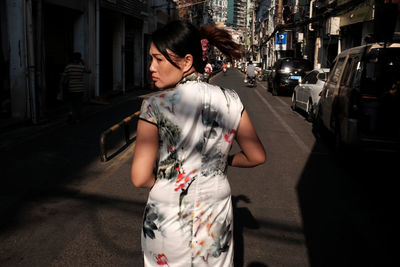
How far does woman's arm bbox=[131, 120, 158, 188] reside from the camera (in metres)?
1.68

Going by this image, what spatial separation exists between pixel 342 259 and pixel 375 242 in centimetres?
60

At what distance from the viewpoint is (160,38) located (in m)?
1.81

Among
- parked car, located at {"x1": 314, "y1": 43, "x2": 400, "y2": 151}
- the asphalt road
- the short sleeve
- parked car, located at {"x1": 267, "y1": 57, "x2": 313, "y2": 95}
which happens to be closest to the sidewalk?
the asphalt road

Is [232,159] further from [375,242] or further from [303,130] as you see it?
[303,130]

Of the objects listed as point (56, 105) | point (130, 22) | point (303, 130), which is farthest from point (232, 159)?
point (130, 22)

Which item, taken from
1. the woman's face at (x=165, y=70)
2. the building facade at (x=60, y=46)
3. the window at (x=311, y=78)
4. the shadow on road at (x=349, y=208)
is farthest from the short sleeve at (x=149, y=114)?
the window at (x=311, y=78)

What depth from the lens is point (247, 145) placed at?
1882 mm

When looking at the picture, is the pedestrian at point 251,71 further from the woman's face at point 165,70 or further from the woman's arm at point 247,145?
the woman's face at point 165,70

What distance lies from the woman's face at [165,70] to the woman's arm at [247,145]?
326mm

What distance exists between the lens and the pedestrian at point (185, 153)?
1692 millimetres

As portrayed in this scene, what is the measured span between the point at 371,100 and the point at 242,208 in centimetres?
319

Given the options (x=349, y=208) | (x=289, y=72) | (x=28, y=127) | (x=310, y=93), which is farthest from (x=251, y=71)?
(x=349, y=208)

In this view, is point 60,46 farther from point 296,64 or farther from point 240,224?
point 240,224

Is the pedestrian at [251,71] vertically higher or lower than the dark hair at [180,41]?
lower
